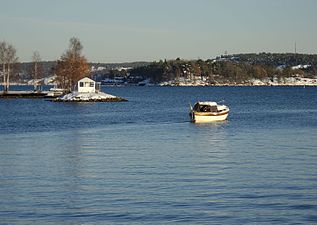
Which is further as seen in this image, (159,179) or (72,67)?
(72,67)

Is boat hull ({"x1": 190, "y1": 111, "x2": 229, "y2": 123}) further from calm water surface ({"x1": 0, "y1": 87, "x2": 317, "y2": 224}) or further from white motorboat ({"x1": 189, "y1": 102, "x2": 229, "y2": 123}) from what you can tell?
calm water surface ({"x1": 0, "y1": 87, "x2": 317, "y2": 224})

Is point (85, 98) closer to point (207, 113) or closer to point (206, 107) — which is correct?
point (206, 107)

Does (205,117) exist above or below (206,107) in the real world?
below

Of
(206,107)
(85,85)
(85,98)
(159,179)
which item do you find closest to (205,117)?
(206,107)

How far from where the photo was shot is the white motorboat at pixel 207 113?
198 feet

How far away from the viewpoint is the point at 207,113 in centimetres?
6119

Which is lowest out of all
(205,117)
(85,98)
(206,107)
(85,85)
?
(85,98)

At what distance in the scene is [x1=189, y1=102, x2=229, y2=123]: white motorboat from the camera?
198 feet

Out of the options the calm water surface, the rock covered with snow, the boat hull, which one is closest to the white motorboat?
the boat hull

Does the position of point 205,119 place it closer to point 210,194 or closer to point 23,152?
point 23,152

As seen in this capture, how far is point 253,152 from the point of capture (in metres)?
33.6

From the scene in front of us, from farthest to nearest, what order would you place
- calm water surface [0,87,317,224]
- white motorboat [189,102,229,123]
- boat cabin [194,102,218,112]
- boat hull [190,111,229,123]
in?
boat cabin [194,102,218,112] → white motorboat [189,102,229,123] → boat hull [190,111,229,123] → calm water surface [0,87,317,224]

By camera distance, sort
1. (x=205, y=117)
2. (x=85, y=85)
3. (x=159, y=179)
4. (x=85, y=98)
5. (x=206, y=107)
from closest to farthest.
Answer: (x=159, y=179) → (x=205, y=117) → (x=206, y=107) → (x=85, y=98) → (x=85, y=85)

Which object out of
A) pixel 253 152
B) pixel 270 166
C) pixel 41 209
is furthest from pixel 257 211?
pixel 253 152
